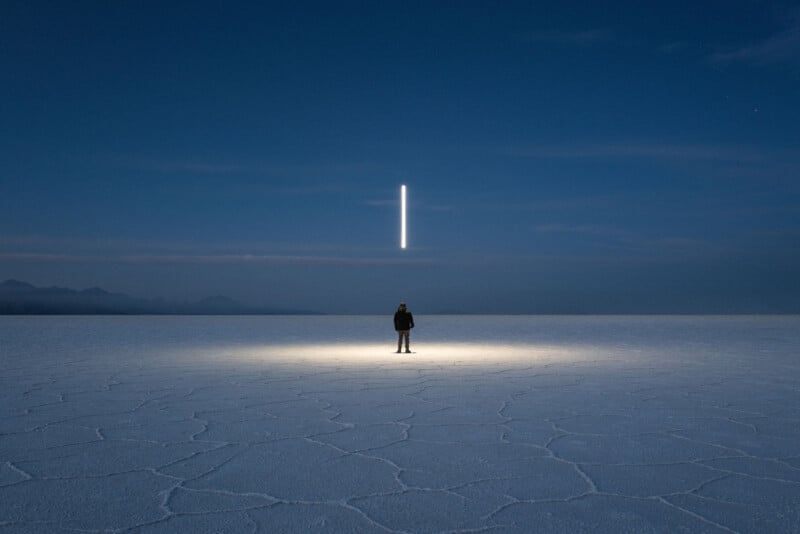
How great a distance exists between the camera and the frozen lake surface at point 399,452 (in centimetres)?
293

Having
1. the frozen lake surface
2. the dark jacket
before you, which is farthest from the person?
the frozen lake surface

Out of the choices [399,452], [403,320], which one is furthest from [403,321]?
[399,452]

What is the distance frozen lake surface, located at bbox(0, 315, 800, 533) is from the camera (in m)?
2.93

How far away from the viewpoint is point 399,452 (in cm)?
409

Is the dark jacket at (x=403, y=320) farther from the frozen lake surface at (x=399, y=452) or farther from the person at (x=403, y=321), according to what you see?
the frozen lake surface at (x=399, y=452)

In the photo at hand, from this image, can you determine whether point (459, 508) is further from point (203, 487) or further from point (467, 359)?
point (467, 359)

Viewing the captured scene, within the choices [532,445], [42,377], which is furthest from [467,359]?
[532,445]

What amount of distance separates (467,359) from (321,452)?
22.7 ft

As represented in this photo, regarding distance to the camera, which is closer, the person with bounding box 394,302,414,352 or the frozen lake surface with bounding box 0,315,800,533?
the frozen lake surface with bounding box 0,315,800,533

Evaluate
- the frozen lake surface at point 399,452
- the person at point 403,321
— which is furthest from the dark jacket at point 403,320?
the frozen lake surface at point 399,452

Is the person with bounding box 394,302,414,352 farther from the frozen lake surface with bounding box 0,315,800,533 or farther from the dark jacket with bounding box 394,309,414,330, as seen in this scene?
the frozen lake surface with bounding box 0,315,800,533

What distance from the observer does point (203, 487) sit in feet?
11.0

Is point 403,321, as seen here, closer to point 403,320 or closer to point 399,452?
point 403,320

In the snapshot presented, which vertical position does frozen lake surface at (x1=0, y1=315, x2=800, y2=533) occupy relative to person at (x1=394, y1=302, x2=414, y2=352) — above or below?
below
